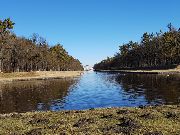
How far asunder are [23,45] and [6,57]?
1533cm

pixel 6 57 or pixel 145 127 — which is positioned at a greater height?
pixel 6 57

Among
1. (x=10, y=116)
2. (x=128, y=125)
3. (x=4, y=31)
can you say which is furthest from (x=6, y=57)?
(x=128, y=125)

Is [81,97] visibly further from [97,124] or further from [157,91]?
[97,124]

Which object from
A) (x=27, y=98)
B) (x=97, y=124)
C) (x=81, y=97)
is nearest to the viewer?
(x=97, y=124)

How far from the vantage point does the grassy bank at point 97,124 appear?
2285 centimetres

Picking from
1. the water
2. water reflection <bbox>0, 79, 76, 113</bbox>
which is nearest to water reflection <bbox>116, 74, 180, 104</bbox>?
the water

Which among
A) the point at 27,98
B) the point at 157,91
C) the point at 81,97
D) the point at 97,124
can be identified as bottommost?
the point at 81,97

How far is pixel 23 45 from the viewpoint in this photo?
17100 cm

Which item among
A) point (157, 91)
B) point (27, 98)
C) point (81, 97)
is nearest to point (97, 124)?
point (81, 97)

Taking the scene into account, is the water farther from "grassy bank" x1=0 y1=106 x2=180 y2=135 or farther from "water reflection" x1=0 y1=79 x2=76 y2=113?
"grassy bank" x1=0 y1=106 x2=180 y2=135

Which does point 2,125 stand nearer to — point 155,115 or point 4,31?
point 155,115

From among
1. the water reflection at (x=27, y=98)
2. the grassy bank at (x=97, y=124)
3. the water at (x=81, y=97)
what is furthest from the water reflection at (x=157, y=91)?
the grassy bank at (x=97, y=124)

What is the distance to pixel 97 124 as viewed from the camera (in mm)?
25438

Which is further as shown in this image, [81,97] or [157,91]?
[157,91]
